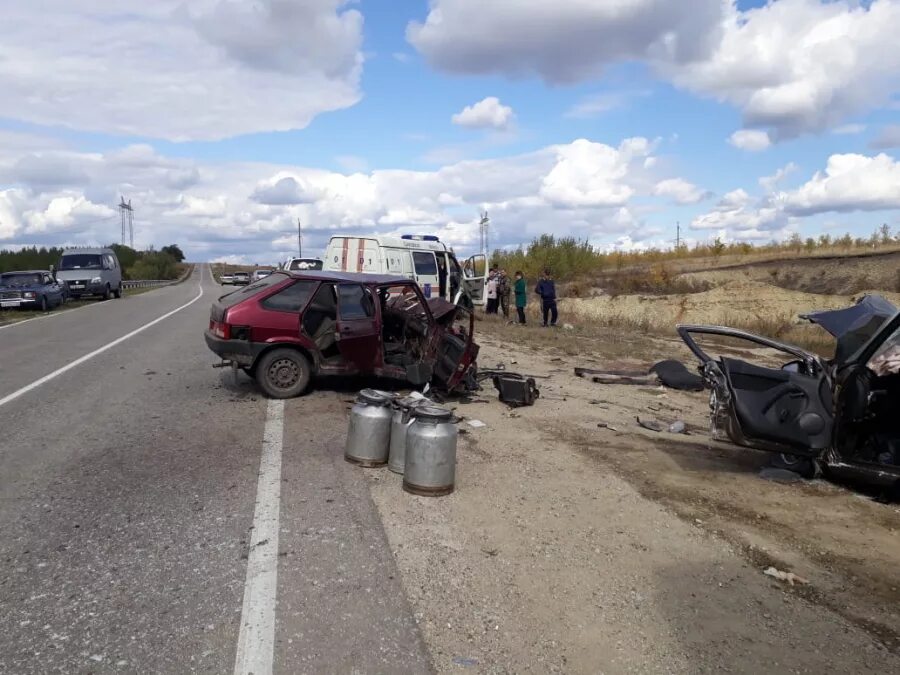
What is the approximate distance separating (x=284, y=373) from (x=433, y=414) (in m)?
3.95

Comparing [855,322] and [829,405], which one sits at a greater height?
[855,322]

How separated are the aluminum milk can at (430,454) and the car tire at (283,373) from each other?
12.2ft

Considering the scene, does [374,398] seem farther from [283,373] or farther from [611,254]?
[611,254]

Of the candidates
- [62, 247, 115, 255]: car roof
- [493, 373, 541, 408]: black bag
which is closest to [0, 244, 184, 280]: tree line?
[62, 247, 115, 255]: car roof

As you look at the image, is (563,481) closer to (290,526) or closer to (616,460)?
(616,460)

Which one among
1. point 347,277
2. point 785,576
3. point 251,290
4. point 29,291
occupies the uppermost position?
point 347,277

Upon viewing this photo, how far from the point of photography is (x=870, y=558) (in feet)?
14.9

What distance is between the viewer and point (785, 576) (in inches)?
167

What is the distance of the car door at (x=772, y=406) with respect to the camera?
5.73 m

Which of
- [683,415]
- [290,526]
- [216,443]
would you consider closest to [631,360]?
[683,415]

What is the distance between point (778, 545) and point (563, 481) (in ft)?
5.55

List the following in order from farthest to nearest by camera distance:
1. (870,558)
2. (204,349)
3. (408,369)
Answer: (204,349) < (408,369) < (870,558)

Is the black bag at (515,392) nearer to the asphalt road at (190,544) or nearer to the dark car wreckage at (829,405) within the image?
the asphalt road at (190,544)

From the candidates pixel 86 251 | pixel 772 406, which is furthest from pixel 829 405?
pixel 86 251
